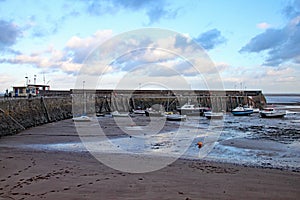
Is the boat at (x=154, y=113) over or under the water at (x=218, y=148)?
over

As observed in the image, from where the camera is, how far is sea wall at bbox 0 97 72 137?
71.0ft

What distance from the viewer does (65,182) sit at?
9.16 meters

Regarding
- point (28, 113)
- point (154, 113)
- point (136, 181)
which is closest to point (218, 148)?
point (136, 181)

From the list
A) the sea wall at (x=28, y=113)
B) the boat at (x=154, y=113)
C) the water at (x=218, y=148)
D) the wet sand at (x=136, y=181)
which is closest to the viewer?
the wet sand at (x=136, y=181)

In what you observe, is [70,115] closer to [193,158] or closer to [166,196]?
[193,158]

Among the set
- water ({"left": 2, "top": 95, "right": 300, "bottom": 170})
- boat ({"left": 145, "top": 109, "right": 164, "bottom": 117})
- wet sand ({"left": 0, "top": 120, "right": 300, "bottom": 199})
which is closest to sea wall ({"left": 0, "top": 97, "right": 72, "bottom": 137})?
water ({"left": 2, "top": 95, "right": 300, "bottom": 170})

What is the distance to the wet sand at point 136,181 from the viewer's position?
8.09 meters

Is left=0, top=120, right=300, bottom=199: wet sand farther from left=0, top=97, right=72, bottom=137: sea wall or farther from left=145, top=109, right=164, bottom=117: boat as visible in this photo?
left=145, top=109, right=164, bottom=117: boat

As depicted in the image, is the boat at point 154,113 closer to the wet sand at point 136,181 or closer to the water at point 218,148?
the water at point 218,148

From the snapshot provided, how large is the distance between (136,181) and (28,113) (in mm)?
20529

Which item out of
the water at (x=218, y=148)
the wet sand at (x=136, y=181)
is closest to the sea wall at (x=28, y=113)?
the water at (x=218, y=148)

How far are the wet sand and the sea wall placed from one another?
30.8ft

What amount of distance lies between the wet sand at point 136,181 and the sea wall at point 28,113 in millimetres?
9377

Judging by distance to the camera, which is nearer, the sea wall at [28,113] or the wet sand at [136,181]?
the wet sand at [136,181]
